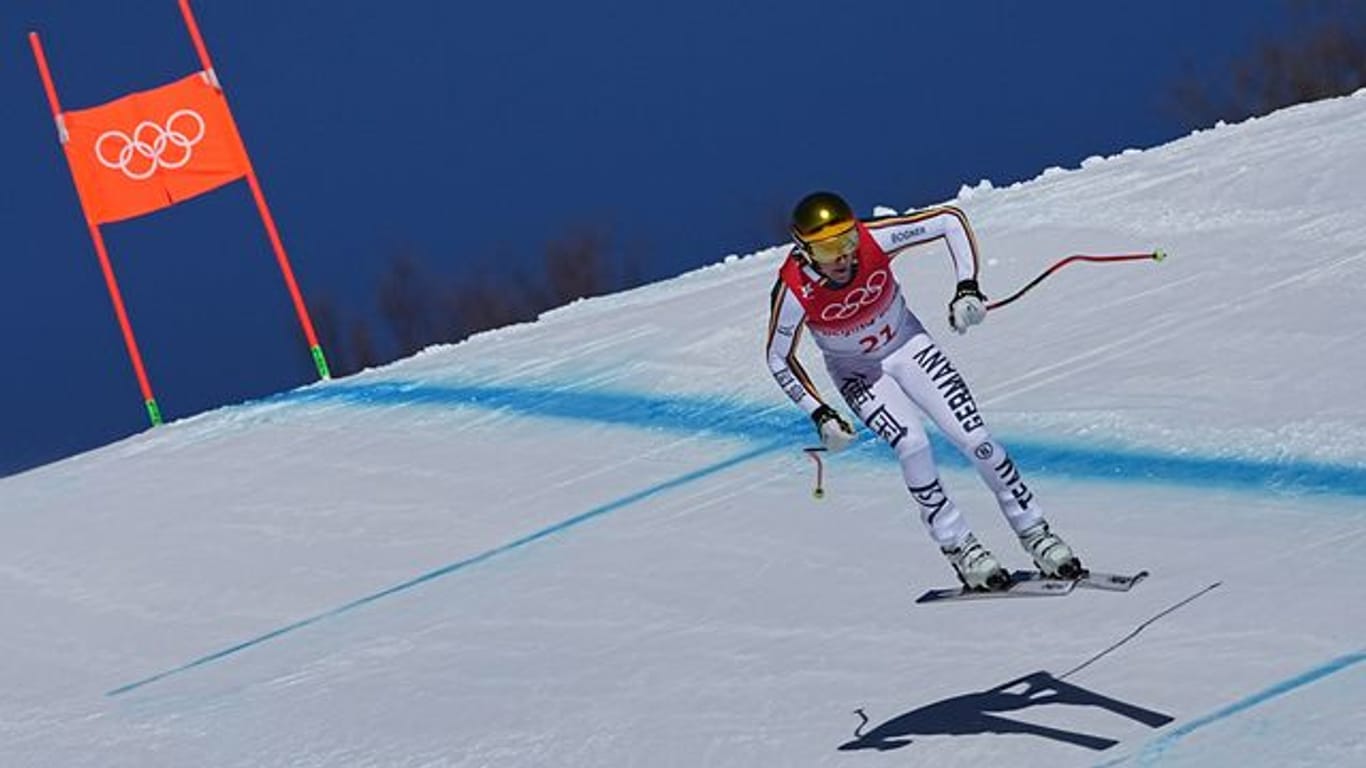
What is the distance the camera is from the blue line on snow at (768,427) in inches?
312

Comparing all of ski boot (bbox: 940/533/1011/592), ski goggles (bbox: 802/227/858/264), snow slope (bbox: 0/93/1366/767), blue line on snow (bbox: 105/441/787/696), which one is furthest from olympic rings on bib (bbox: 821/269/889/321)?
blue line on snow (bbox: 105/441/787/696)

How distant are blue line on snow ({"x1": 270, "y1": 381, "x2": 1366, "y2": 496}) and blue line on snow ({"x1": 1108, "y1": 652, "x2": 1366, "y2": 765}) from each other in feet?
5.13

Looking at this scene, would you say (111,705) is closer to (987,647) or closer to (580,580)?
(580,580)

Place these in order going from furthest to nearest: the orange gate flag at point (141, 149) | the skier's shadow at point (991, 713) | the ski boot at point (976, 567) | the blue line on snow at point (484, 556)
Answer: the orange gate flag at point (141, 149) → the blue line on snow at point (484, 556) → the skier's shadow at point (991, 713) → the ski boot at point (976, 567)

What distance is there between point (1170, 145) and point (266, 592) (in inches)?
257

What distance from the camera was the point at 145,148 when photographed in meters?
14.0

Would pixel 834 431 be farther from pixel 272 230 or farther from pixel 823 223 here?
pixel 272 230

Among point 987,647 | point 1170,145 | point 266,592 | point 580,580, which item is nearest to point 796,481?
point 580,580

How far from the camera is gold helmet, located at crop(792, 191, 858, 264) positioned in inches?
217

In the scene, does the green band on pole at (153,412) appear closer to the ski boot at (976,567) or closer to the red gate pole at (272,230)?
the red gate pole at (272,230)

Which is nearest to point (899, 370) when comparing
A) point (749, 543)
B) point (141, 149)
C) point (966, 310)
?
point (966, 310)

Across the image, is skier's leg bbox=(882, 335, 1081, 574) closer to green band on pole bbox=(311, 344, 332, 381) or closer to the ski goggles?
the ski goggles


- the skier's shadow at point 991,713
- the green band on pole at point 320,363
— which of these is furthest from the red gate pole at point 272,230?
the skier's shadow at point 991,713

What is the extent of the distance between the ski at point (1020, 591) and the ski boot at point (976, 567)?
0.02 meters
